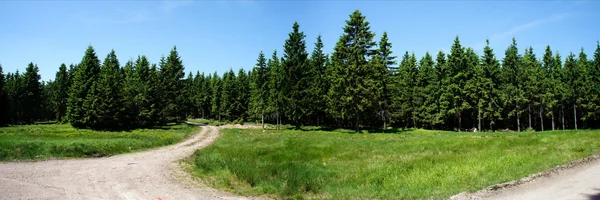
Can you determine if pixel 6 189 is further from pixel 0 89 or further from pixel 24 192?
pixel 0 89

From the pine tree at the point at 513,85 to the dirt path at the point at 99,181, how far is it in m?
63.9

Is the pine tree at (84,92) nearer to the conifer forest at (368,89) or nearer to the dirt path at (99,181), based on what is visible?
the conifer forest at (368,89)

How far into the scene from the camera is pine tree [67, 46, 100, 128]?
5312 centimetres

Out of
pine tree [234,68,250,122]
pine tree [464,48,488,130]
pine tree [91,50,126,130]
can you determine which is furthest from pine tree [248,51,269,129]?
pine tree [464,48,488,130]

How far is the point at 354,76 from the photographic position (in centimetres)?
4769

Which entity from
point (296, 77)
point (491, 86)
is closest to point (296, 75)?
point (296, 77)

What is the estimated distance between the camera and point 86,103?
5275 cm

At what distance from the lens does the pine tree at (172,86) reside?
65.2 m

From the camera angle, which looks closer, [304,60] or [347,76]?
[347,76]

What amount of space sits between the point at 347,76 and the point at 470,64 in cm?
2933

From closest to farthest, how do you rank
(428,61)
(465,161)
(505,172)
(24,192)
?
1. (24,192)
2. (505,172)
3. (465,161)
4. (428,61)

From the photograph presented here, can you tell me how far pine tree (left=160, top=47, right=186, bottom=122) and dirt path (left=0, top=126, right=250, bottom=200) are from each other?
4648 cm

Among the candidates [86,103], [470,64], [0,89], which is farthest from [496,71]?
[0,89]

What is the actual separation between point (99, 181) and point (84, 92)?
5147 centimetres
